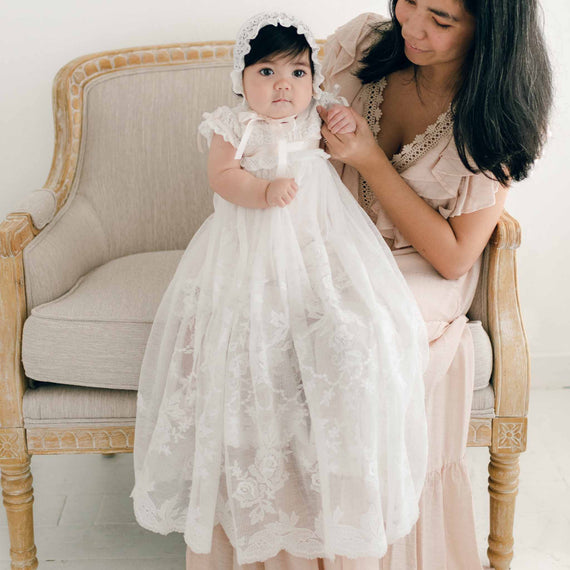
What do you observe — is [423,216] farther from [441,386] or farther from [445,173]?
[441,386]

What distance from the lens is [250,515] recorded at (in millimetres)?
1339

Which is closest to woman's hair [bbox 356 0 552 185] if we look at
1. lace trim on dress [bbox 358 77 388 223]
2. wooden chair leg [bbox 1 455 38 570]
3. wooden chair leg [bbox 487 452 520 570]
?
lace trim on dress [bbox 358 77 388 223]

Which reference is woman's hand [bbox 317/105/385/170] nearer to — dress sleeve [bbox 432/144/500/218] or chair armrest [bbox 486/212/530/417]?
dress sleeve [bbox 432/144/500/218]

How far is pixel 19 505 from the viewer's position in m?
1.60

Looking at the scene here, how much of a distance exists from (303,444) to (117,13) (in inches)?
56.6

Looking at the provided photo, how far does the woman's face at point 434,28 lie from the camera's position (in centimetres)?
141

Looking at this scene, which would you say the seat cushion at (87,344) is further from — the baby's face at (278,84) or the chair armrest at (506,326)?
the chair armrest at (506,326)

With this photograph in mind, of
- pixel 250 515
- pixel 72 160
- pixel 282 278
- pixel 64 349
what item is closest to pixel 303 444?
pixel 250 515

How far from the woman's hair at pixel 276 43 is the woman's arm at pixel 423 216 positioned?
17 centimetres

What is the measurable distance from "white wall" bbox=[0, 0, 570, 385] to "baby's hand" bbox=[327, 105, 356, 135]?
0.79 meters

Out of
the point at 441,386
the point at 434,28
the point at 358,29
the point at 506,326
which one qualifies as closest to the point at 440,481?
the point at 441,386

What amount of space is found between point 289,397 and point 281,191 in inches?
14.1

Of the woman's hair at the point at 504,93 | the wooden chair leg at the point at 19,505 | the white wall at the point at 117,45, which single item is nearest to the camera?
the woman's hair at the point at 504,93

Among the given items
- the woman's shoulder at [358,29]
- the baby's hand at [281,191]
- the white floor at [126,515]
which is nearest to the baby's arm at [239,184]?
the baby's hand at [281,191]
